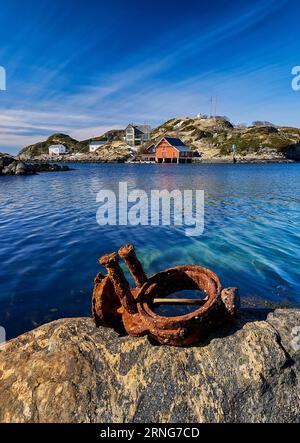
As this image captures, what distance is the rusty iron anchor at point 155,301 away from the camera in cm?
446

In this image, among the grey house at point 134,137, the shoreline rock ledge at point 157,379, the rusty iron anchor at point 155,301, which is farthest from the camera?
the grey house at point 134,137

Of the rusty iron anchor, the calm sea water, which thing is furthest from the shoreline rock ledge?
the calm sea water

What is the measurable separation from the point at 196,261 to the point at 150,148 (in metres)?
146

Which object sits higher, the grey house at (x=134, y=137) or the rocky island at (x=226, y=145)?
the grey house at (x=134, y=137)

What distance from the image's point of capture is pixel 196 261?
42.2 ft

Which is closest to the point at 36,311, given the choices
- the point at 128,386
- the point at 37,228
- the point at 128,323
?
the point at 128,323

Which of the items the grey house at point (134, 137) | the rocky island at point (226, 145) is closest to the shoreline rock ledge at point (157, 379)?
the rocky island at point (226, 145)

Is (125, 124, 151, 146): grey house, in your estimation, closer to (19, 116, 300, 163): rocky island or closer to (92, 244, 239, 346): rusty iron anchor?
(19, 116, 300, 163): rocky island

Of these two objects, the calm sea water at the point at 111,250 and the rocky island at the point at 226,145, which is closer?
the calm sea water at the point at 111,250

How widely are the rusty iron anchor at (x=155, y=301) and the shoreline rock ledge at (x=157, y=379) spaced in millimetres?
219

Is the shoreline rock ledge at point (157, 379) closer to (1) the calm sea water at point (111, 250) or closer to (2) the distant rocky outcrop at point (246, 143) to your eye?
(1) the calm sea water at point (111, 250)

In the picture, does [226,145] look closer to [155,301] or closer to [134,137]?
[134,137]

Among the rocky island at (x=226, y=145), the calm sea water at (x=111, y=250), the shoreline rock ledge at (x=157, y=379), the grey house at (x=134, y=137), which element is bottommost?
the calm sea water at (x=111, y=250)

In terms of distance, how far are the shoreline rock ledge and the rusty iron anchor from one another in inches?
8.6
